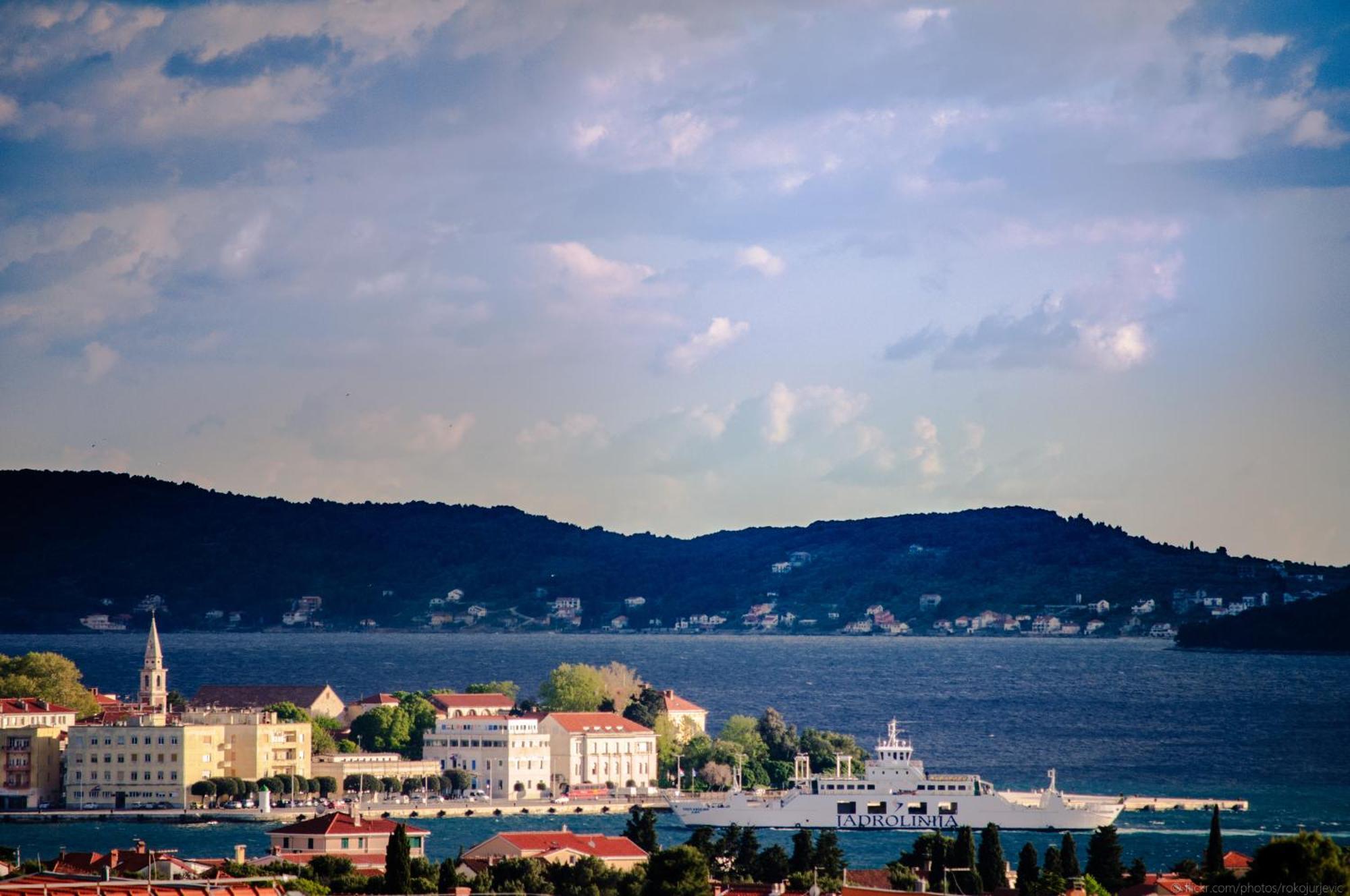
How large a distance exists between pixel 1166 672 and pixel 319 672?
210 feet

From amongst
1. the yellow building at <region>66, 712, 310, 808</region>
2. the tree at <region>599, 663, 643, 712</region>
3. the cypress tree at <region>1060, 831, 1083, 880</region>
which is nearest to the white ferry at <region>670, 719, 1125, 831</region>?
the yellow building at <region>66, 712, 310, 808</region>

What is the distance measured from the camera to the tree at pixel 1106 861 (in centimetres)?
5744

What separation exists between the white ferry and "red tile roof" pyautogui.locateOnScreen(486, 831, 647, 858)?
2345 centimetres

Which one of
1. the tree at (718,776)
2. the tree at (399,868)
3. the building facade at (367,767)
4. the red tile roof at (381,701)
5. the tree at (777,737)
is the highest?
the red tile roof at (381,701)

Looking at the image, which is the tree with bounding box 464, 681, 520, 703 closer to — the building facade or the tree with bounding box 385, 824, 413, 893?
the building facade

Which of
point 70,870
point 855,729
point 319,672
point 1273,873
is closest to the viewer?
point 1273,873

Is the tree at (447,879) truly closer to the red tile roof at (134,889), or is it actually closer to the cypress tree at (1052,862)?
the red tile roof at (134,889)

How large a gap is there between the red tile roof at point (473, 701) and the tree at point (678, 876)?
55.2m

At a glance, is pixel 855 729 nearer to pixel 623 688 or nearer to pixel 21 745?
pixel 623 688

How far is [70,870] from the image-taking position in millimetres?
50781

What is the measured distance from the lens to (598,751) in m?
99.4

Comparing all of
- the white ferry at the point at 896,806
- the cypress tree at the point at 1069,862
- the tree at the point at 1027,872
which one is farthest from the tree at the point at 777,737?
the tree at the point at 1027,872

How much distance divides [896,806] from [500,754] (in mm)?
16688

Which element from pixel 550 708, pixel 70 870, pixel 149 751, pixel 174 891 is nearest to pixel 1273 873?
pixel 174 891
